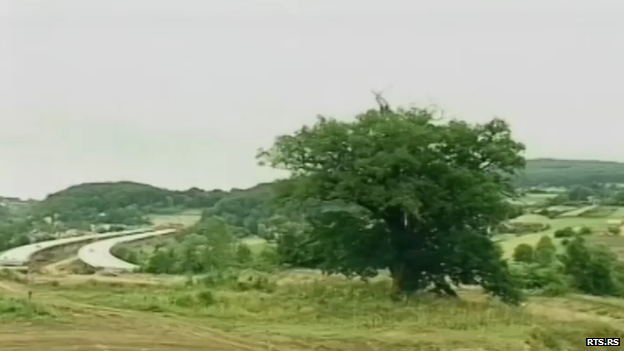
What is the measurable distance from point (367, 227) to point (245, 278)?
59cm

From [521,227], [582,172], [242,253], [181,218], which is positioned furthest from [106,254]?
[582,172]

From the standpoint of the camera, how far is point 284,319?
472 cm

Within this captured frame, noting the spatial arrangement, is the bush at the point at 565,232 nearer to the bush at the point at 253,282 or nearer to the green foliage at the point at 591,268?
the green foliage at the point at 591,268

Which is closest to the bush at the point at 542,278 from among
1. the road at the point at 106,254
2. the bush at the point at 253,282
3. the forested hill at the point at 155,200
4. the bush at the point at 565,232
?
the bush at the point at 565,232

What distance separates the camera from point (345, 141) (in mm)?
4812

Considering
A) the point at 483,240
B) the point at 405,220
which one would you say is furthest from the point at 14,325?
the point at 483,240

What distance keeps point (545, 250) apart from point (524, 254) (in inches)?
3.8

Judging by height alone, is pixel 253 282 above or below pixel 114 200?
below

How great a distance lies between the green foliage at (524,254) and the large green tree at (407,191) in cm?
7

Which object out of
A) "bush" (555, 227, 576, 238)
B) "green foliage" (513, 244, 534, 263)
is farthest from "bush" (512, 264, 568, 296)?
"bush" (555, 227, 576, 238)

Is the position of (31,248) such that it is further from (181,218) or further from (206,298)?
(206,298)

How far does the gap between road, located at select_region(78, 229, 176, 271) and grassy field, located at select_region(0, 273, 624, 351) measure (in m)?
0.08

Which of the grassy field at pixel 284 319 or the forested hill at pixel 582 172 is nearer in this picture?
the grassy field at pixel 284 319

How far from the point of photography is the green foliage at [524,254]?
4801mm
